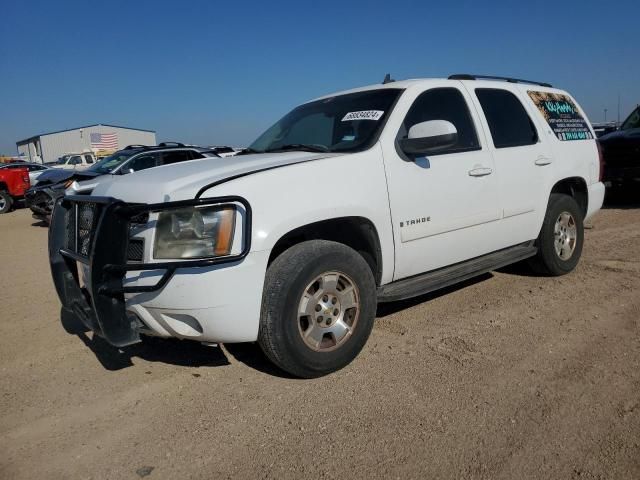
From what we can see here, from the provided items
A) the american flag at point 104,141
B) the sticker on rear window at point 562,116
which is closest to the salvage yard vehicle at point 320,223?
the sticker on rear window at point 562,116

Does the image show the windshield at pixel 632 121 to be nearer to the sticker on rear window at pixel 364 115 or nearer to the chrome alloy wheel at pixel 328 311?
the sticker on rear window at pixel 364 115

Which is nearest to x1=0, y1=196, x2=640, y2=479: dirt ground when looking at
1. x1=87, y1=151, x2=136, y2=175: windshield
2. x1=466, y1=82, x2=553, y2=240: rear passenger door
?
x1=466, y1=82, x2=553, y2=240: rear passenger door

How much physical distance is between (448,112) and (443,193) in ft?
2.64

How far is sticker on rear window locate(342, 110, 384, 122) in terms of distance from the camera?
3.80 m

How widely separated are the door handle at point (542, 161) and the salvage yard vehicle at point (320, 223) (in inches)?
0.6

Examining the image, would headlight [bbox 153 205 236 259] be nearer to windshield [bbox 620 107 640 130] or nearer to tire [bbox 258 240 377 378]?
tire [bbox 258 240 377 378]

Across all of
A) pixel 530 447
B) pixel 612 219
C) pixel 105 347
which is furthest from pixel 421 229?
pixel 612 219

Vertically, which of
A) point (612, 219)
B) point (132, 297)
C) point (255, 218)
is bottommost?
point (612, 219)

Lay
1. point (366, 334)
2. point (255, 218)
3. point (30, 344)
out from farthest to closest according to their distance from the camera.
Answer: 1. point (30, 344)
2. point (366, 334)
3. point (255, 218)

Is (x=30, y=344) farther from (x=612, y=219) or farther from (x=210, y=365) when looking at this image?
(x=612, y=219)

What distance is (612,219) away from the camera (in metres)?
8.72

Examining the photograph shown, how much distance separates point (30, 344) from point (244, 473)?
8.39 ft

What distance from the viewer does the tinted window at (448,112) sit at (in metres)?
3.97

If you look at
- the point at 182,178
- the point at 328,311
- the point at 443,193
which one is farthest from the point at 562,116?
the point at 182,178
